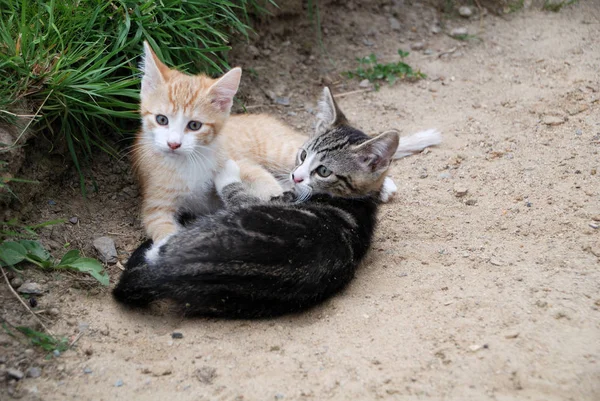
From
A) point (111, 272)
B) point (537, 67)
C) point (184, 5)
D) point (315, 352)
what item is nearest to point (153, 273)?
point (111, 272)

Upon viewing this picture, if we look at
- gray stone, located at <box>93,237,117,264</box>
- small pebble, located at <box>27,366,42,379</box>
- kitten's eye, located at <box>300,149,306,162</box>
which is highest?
kitten's eye, located at <box>300,149,306,162</box>

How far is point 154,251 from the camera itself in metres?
2.97

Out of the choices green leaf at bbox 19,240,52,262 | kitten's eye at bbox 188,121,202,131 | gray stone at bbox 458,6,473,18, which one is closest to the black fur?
green leaf at bbox 19,240,52,262

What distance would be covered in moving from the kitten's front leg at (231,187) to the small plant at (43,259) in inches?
30.4

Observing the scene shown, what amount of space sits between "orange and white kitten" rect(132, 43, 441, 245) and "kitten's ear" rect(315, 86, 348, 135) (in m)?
0.33

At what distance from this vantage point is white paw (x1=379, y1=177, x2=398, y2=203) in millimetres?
3701

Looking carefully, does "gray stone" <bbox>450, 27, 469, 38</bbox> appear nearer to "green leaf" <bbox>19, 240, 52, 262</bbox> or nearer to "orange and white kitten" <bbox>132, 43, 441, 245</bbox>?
"orange and white kitten" <bbox>132, 43, 441, 245</bbox>

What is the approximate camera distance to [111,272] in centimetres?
319

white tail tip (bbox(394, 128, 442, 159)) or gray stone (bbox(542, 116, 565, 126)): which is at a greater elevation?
gray stone (bbox(542, 116, 565, 126))

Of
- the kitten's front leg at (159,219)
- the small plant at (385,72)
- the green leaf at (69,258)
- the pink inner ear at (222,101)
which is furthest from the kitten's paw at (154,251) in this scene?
the small plant at (385,72)

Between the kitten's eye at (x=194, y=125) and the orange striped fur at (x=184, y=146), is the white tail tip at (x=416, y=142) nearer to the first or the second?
the orange striped fur at (x=184, y=146)

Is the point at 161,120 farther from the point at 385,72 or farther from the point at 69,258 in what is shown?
the point at 385,72

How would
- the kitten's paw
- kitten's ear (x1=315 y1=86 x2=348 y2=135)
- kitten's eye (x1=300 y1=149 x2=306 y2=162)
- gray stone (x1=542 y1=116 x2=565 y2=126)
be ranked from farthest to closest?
gray stone (x1=542 y1=116 x2=565 y2=126), kitten's ear (x1=315 y1=86 x2=348 y2=135), kitten's eye (x1=300 y1=149 x2=306 y2=162), the kitten's paw

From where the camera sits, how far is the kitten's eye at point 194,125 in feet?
10.9
